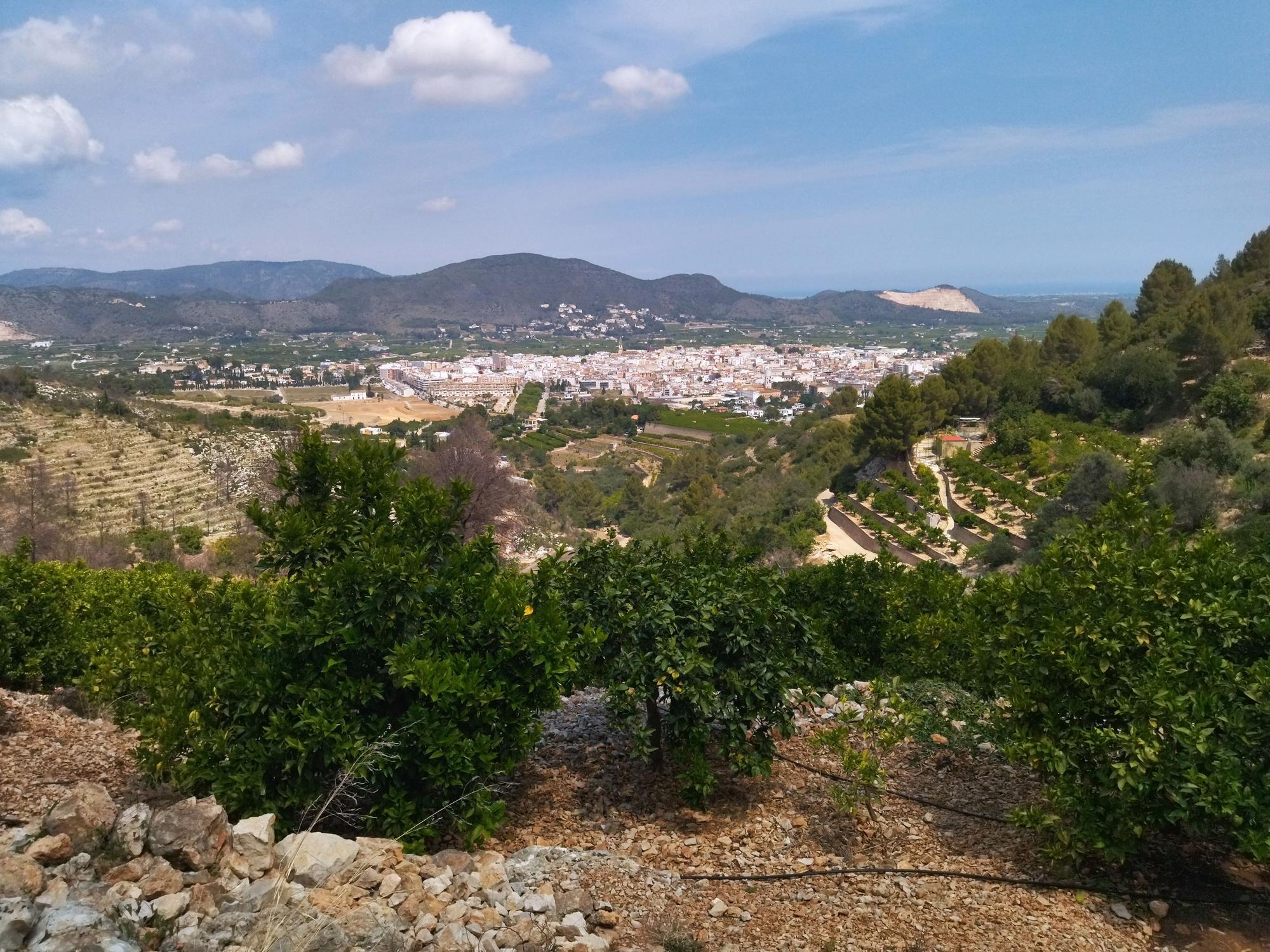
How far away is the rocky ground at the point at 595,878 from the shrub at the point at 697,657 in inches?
17.2

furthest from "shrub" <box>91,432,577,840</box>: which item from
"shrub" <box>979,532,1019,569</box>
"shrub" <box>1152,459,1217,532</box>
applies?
"shrub" <box>979,532,1019,569</box>

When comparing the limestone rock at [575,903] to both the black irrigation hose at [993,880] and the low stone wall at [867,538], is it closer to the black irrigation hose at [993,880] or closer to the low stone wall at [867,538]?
the black irrigation hose at [993,880]

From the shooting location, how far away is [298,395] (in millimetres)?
78312

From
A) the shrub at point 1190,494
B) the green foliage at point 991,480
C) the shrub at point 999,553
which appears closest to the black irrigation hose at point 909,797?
the shrub at point 1190,494

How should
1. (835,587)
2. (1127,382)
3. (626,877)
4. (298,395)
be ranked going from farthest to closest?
(298,395) → (1127,382) → (835,587) → (626,877)

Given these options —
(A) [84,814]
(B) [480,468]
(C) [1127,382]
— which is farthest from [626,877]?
(C) [1127,382]

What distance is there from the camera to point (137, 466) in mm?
33062

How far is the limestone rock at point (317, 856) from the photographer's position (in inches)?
133

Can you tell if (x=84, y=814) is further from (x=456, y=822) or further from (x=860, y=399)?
(x=860, y=399)

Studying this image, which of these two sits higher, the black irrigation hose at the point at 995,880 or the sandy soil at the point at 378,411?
the black irrigation hose at the point at 995,880

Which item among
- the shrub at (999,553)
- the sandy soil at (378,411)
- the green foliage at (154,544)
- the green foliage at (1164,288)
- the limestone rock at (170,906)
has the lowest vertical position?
the green foliage at (154,544)

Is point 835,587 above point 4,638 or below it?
above

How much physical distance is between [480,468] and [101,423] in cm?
2763

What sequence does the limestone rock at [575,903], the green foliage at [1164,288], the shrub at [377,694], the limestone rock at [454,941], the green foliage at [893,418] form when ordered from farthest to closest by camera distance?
the green foliage at [1164,288]
the green foliage at [893,418]
the shrub at [377,694]
the limestone rock at [575,903]
the limestone rock at [454,941]
